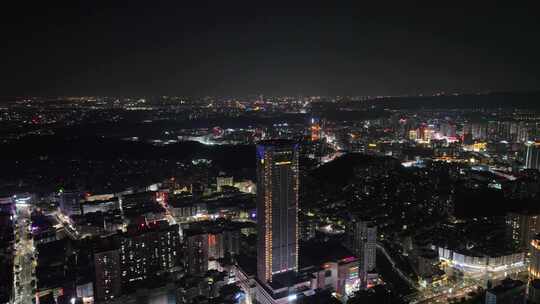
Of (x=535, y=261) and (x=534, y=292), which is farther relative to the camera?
(x=535, y=261)

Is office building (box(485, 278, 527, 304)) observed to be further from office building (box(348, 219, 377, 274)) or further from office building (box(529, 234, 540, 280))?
office building (box(348, 219, 377, 274))

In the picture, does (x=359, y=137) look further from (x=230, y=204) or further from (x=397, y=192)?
(x=230, y=204)

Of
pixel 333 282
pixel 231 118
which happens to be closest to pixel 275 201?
pixel 333 282

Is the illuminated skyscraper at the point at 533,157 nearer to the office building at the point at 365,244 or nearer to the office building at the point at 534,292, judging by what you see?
the office building at the point at 534,292

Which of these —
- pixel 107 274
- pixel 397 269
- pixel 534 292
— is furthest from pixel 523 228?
pixel 107 274

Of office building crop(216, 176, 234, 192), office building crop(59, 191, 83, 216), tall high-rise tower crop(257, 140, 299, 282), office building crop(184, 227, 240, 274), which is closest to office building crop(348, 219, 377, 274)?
tall high-rise tower crop(257, 140, 299, 282)

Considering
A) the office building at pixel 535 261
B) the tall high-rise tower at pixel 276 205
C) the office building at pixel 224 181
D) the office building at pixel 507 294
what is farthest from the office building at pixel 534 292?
the office building at pixel 224 181

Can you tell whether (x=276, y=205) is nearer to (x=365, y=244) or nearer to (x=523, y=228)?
→ (x=365, y=244)
